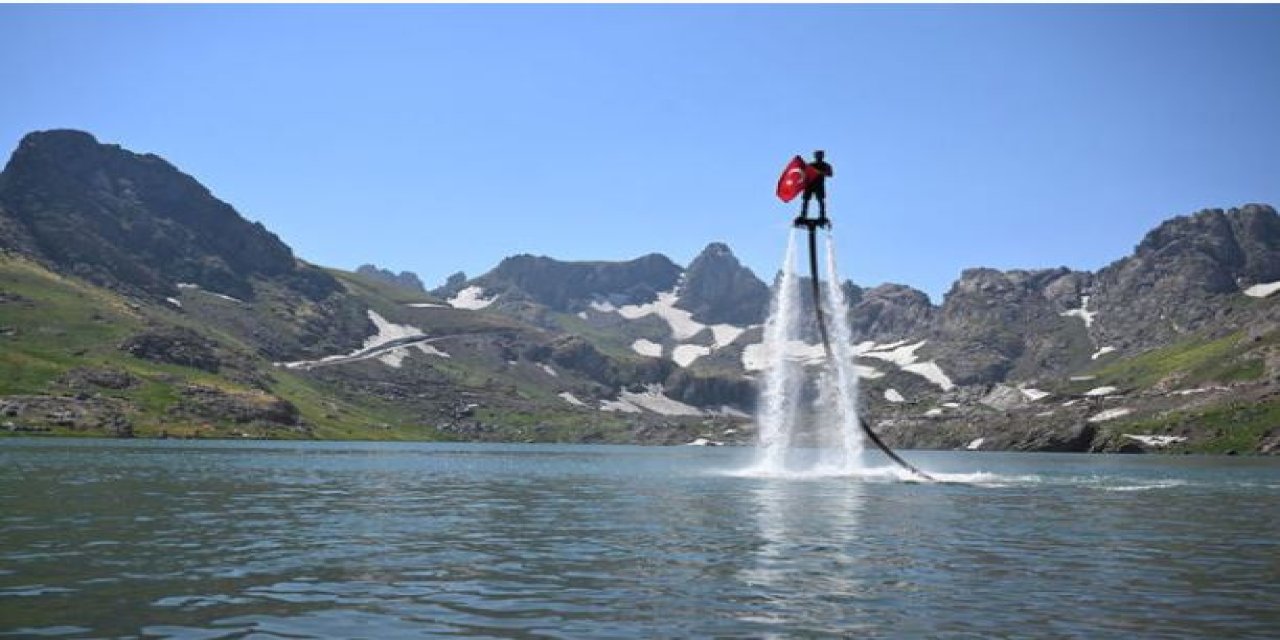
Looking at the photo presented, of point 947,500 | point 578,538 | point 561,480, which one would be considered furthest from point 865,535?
point 561,480

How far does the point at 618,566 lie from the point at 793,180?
656 inches

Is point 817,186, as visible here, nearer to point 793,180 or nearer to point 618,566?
point 793,180

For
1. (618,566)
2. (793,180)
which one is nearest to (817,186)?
(793,180)

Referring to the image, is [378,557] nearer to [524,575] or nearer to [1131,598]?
[524,575]

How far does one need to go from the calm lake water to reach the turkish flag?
14.6m

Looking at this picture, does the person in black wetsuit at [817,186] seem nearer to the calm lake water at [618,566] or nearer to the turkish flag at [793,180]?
the turkish flag at [793,180]

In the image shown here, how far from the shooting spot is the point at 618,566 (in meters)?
37.8

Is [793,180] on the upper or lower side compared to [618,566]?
upper

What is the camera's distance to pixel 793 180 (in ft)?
126

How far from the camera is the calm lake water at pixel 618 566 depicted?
86.2 feet

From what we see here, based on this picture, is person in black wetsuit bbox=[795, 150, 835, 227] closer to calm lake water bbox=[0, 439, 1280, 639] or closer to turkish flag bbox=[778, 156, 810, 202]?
turkish flag bbox=[778, 156, 810, 202]

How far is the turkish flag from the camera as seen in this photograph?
37906 mm

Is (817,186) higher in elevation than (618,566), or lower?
higher

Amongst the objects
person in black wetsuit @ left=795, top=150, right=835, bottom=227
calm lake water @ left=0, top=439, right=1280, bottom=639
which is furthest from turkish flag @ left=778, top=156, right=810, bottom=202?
calm lake water @ left=0, top=439, right=1280, bottom=639
